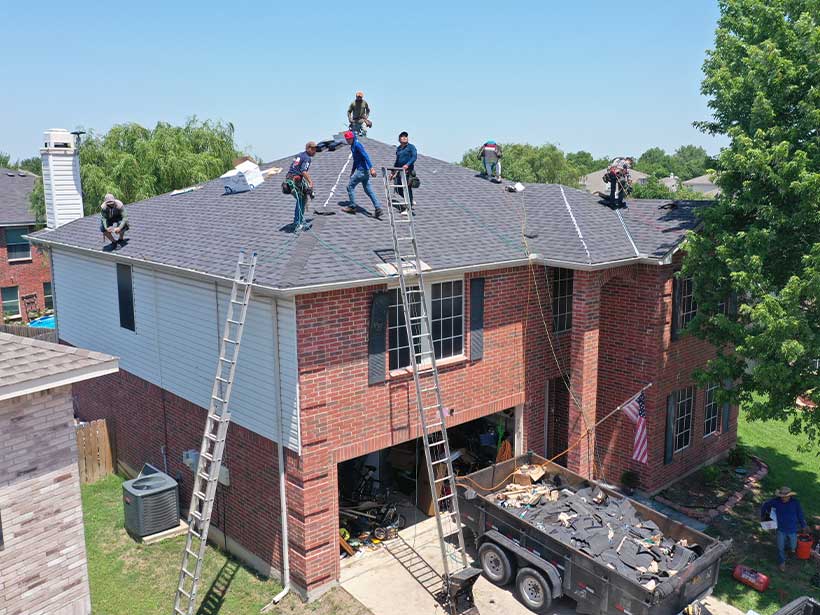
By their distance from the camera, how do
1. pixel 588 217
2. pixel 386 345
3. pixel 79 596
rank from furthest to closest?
pixel 588 217, pixel 386 345, pixel 79 596

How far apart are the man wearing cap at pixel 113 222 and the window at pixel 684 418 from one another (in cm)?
1442

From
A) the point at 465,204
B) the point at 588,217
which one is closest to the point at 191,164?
the point at 465,204

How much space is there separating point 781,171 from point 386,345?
7450 millimetres

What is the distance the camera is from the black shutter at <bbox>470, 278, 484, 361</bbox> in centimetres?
1380

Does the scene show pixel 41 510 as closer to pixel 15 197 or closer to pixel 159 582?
pixel 159 582

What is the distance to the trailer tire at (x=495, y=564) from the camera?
39.7 ft

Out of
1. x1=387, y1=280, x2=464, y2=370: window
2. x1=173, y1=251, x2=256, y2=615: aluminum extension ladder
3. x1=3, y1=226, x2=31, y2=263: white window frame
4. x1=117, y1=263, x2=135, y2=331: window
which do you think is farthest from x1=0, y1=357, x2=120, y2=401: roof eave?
x1=3, y1=226, x2=31, y2=263: white window frame

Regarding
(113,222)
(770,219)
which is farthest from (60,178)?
(770,219)

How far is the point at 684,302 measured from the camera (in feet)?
52.5

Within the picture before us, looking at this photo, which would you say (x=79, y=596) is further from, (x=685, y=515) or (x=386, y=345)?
(x=685, y=515)

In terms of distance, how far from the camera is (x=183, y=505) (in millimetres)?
15414

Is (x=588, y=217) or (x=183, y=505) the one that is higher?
(x=588, y=217)

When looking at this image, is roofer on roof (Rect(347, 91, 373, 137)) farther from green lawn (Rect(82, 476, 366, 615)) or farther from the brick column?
green lawn (Rect(82, 476, 366, 615))

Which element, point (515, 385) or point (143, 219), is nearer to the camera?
point (515, 385)
